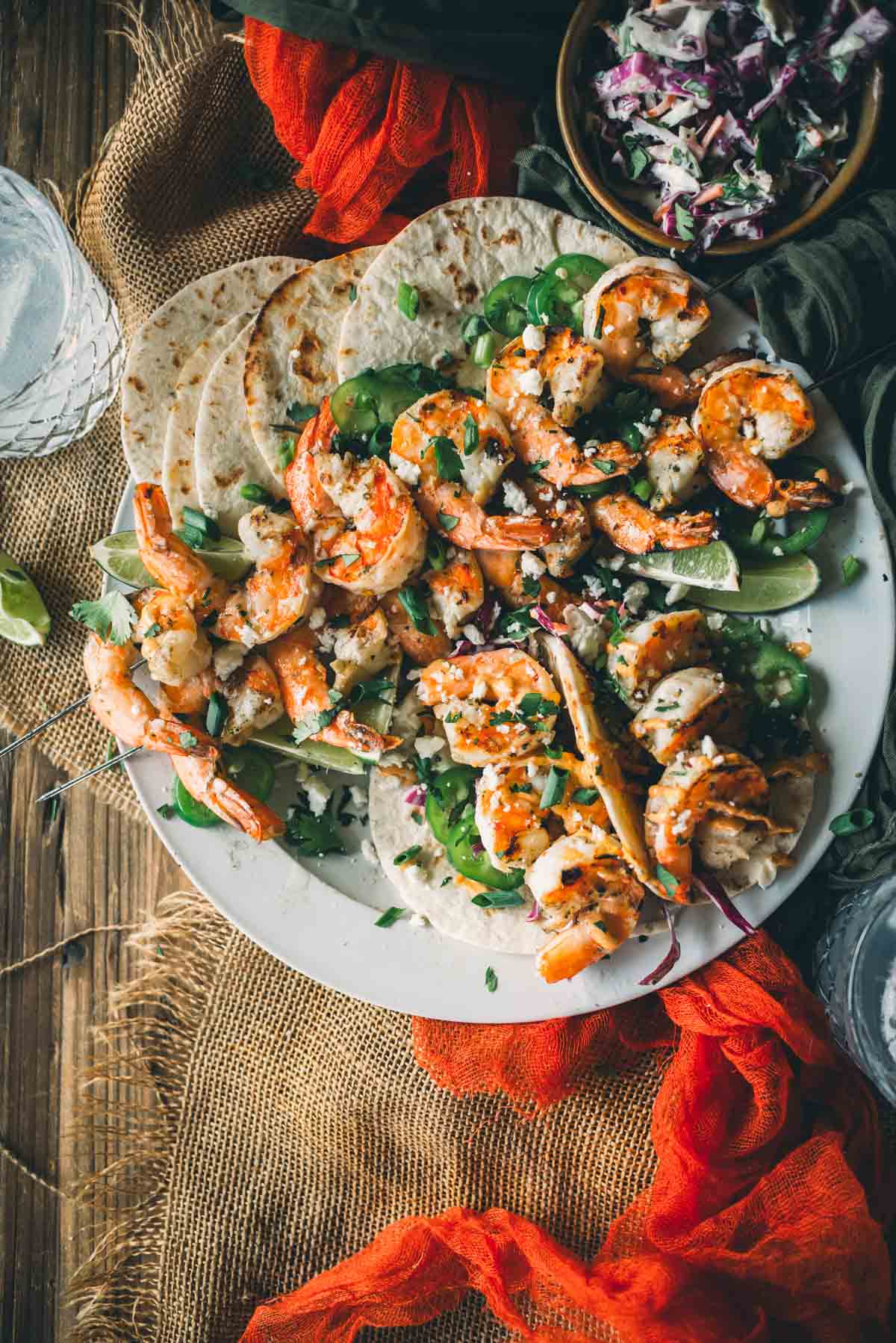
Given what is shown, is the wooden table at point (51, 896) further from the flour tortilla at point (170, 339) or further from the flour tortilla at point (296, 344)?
the flour tortilla at point (296, 344)

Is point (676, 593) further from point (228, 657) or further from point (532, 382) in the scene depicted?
point (228, 657)

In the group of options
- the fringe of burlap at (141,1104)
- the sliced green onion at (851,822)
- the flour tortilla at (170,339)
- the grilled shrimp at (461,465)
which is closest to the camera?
the grilled shrimp at (461,465)

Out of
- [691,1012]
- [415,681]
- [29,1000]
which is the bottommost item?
[29,1000]

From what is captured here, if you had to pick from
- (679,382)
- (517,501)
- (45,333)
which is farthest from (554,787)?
(45,333)

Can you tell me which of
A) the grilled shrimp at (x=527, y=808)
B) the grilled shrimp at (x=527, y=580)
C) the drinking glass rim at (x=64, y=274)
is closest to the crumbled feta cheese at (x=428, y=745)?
the grilled shrimp at (x=527, y=808)

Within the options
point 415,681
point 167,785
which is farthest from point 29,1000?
point 415,681

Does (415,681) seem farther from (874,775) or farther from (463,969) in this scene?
(874,775)
